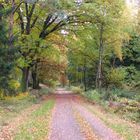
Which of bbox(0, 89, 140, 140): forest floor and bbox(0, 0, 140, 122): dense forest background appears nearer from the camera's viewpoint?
bbox(0, 89, 140, 140): forest floor

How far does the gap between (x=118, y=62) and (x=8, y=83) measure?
1214 inches

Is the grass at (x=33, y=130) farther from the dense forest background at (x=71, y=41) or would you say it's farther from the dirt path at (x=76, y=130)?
the dense forest background at (x=71, y=41)

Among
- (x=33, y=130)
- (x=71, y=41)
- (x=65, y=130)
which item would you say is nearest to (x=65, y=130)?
(x=65, y=130)

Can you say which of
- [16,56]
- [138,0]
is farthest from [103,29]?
[138,0]

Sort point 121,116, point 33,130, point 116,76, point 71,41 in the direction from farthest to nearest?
1. point 116,76
2. point 71,41
3. point 121,116
4. point 33,130

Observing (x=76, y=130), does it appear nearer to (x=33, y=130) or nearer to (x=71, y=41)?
(x=33, y=130)

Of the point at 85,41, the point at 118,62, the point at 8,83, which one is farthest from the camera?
the point at 118,62

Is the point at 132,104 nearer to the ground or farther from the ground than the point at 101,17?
nearer to the ground

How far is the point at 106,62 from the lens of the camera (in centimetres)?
5016

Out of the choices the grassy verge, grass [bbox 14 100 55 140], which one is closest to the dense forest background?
the grassy verge

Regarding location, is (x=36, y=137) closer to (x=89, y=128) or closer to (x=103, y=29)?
(x=89, y=128)

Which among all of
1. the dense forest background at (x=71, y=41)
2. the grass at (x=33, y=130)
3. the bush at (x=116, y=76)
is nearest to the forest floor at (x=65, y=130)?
the grass at (x=33, y=130)

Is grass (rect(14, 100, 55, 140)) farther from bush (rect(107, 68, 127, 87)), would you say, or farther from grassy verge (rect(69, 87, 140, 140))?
bush (rect(107, 68, 127, 87))

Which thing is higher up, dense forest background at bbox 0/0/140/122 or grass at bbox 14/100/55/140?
dense forest background at bbox 0/0/140/122
